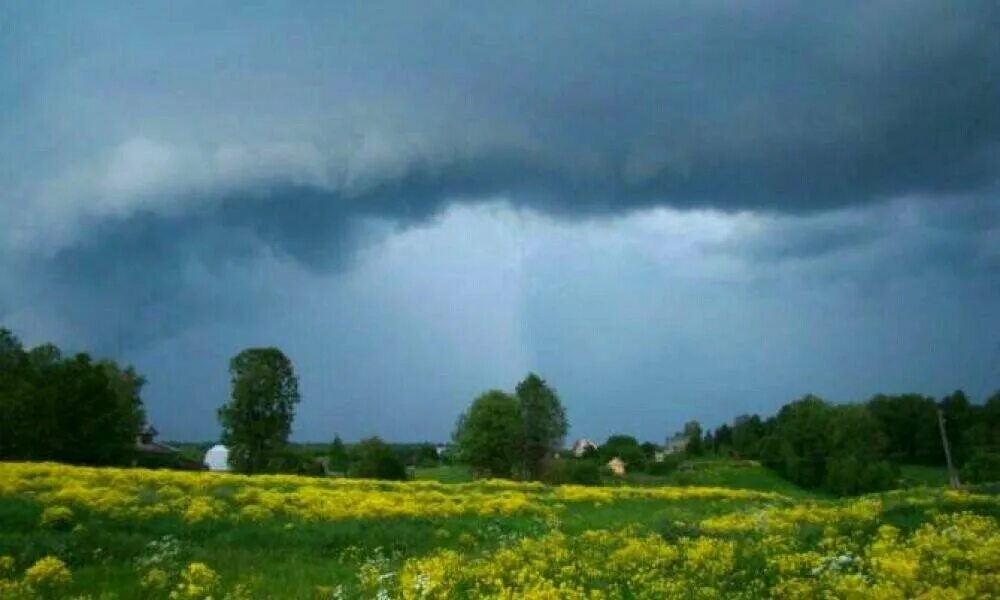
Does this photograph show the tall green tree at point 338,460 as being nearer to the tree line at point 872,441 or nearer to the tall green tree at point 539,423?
the tall green tree at point 539,423

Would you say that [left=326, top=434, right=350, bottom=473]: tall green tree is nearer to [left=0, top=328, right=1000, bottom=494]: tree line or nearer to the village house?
[left=0, top=328, right=1000, bottom=494]: tree line

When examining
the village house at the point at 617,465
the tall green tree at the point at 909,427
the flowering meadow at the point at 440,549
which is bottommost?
the flowering meadow at the point at 440,549

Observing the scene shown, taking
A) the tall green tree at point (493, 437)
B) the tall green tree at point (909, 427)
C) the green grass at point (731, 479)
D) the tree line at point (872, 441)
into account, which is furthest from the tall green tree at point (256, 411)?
the tall green tree at point (909, 427)

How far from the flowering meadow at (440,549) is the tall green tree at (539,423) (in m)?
69.3

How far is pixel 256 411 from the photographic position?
94812mm

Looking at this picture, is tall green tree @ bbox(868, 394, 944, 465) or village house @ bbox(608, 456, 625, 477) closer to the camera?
village house @ bbox(608, 456, 625, 477)

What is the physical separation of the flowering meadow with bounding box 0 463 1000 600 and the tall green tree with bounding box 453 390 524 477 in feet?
209

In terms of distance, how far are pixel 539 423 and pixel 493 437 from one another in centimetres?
834

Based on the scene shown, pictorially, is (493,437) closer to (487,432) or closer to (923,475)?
(487,432)

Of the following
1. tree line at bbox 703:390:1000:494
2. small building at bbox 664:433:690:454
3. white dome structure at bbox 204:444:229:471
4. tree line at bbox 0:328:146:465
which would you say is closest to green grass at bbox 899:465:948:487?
tree line at bbox 703:390:1000:494

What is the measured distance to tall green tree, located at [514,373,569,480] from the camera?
10200cm

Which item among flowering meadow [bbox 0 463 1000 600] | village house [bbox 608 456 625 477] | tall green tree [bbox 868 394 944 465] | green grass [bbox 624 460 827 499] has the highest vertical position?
tall green tree [bbox 868 394 944 465]

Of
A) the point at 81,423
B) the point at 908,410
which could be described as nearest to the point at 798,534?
the point at 81,423

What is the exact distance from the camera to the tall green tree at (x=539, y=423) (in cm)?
10200
